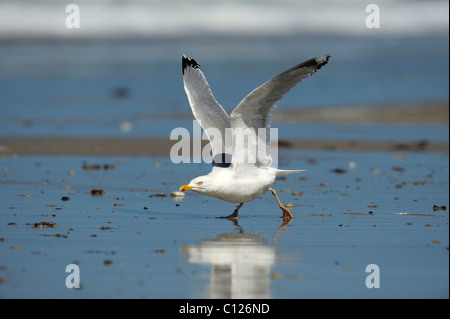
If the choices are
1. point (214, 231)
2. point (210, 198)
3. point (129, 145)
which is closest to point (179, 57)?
point (129, 145)

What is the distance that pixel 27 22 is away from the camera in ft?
154

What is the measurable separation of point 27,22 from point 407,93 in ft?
91.4

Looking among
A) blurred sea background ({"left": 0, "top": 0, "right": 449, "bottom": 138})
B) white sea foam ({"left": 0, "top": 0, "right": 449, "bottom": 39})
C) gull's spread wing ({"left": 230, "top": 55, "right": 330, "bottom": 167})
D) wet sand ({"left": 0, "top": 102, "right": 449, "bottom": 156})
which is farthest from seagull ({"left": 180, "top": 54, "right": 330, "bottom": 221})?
white sea foam ({"left": 0, "top": 0, "right": 449, "bottom": 39})

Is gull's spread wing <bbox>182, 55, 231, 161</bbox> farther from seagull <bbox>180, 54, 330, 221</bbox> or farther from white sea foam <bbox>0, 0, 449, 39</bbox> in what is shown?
white sea foam <bbox>0, 0, 449, 39</bbox>

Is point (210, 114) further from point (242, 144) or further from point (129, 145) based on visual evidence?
point (129, 145)

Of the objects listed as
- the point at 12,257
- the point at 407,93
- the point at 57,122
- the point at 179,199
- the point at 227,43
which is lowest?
the point at 12,257

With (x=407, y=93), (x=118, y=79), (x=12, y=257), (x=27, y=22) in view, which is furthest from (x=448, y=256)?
(x=27, y=22)

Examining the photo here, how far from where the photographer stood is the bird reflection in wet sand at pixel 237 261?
6031mm

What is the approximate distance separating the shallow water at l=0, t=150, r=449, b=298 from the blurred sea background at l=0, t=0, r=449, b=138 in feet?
19.2

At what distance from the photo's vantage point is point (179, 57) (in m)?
39.3

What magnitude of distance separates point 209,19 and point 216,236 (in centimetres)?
4477

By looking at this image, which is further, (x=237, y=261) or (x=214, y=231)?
(x=214, y=231)

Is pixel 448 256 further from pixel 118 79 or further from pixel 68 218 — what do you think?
pixel 118 79

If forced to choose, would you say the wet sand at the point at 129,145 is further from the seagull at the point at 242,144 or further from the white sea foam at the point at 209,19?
the white sea foam at the point at 209,19
